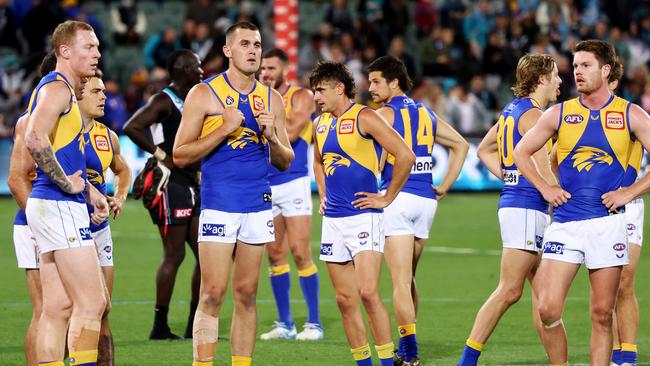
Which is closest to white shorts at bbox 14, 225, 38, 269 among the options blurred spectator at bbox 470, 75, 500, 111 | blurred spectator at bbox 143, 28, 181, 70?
blurred spectator at bbox 143, 28, 181, 70

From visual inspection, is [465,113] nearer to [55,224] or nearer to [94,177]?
[94,177]

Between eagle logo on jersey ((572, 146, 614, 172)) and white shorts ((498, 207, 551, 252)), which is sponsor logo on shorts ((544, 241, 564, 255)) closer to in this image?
eagle logo on jersey ((572, 146, 614, 172))

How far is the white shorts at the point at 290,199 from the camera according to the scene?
11297 mm

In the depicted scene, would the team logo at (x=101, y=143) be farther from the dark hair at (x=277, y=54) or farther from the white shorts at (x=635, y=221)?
the white shorts at (x=635, y=221)

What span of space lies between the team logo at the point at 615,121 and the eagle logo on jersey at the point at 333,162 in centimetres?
201

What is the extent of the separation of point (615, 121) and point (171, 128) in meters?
4.59

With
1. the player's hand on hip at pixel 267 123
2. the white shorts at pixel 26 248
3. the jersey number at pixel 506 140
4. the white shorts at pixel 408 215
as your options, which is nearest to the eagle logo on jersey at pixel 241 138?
the player's hand on hip at pixel 267 123

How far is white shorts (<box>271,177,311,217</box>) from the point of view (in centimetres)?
1130

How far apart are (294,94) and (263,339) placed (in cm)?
251

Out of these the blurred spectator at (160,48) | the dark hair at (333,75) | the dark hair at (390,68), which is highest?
the blurred spectator at (160,48)

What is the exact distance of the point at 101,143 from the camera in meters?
8.57

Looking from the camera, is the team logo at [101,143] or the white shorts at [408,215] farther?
the white shorts at [408,215]

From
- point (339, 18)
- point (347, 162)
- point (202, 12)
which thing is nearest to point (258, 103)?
point (347, 162)

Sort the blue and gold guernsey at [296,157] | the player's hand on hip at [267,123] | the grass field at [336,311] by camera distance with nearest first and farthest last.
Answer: the player's hand on hip at [267,123] → the grass field at [336,311] → the blue and gold guernsey at [296,157]
